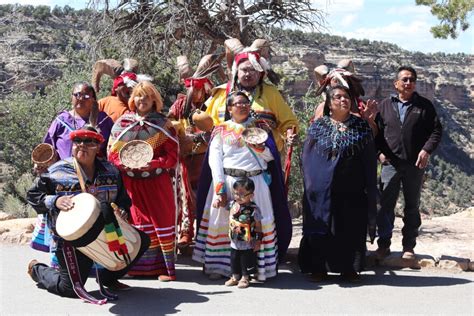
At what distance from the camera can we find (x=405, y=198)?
604 centimetres

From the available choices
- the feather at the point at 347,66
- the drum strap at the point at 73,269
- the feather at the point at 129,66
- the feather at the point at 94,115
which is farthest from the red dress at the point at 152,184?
the feather at the point at 347,66

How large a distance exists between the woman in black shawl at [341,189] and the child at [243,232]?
540 mm

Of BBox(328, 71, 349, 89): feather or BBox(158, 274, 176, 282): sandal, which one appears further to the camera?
BBox(328, 71, 349, 89): feather

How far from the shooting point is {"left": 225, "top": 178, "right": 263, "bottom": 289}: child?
5.29 m

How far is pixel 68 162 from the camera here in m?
4.88

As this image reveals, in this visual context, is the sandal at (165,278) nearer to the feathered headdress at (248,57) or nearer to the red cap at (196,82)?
the feathered headdress at (248,57)

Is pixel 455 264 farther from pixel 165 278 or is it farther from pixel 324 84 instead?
pixel 165 278

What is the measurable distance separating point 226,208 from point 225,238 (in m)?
0.32

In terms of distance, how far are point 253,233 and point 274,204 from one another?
0.45 meters

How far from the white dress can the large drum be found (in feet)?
3.25

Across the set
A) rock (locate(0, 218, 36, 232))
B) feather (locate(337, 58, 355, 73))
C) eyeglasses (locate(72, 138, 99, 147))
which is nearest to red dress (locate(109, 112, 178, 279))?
eyeglasses (locate(72, 138, 99, 147))

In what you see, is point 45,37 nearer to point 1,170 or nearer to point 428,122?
point 1,170

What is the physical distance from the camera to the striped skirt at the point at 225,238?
5461 mm

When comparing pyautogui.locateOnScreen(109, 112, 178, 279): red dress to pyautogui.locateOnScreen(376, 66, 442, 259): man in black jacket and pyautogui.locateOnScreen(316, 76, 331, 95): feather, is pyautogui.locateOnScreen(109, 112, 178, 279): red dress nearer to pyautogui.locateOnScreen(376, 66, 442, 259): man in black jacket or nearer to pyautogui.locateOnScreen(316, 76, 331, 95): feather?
pyautogui.locateOnScreen(316, 76, 331, 95): feather
